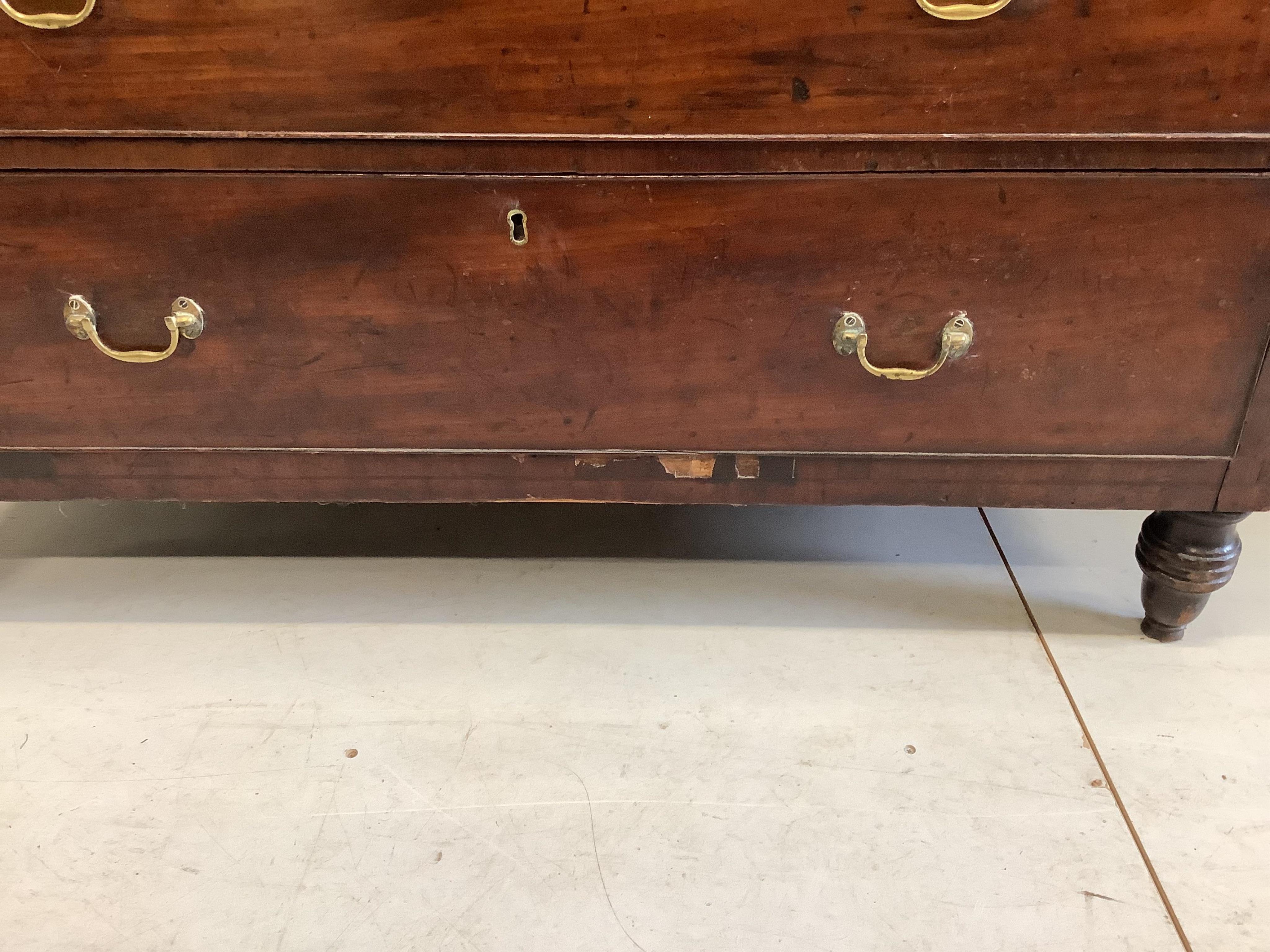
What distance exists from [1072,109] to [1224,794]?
624mm

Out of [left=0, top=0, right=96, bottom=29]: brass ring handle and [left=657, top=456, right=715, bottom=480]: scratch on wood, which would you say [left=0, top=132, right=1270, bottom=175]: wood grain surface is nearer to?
[left=0, top=0, right=96, bottom=29]: brass ring handle

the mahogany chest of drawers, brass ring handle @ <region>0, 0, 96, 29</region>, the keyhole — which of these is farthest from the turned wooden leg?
brass ring handle @ <region>0, 0, 96, 29</region>

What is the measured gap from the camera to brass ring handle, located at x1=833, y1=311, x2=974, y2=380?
84cm

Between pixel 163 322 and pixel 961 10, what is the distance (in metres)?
0.75

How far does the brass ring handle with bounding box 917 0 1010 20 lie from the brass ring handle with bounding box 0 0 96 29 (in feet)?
2.17

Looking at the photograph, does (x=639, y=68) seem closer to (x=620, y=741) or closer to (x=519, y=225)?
(x=519, y=225)

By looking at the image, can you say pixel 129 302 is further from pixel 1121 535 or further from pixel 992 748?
pixel 1121 535

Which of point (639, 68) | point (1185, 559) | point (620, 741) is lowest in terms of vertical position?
point (620, 741)

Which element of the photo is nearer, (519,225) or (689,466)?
(519,225)

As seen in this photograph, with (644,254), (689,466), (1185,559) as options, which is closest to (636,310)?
(644,254)

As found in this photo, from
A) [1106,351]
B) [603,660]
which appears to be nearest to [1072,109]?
[1106,351]

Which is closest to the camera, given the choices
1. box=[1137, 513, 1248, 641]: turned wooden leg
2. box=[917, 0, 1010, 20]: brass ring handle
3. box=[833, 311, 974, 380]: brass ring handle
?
box=[917, 0, 1010, 20]: brass ring handle

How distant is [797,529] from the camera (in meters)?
1.26

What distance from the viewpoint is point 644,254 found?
32.6 inches
